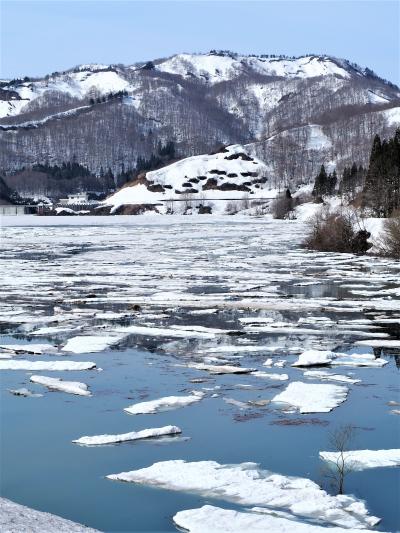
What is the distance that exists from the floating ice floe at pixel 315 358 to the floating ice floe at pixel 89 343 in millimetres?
3712

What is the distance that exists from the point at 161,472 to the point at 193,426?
6.22 ft

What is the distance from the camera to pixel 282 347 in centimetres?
1584

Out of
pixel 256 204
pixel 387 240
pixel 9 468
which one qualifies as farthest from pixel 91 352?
pixel 256 204

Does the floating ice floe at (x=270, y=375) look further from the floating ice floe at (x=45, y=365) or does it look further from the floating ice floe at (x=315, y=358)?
the floating ice floe at (x=45, y=365)

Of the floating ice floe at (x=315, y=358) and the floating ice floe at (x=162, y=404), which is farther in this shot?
the floating ice floe at (x=315, y=358)

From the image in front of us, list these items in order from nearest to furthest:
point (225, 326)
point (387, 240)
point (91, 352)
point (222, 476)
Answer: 1. point (222, 476)
2. point (91, 352)
3. point (225, 326)
4. point (387, 240)

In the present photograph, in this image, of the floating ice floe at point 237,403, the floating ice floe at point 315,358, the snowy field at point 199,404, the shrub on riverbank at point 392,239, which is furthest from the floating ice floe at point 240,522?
the shrub on riverbank at point 392,239

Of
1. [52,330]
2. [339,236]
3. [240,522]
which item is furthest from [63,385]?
[339,236]

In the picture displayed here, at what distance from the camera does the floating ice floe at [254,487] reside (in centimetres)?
769

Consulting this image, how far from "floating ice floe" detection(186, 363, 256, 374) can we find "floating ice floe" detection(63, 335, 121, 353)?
2279 mm

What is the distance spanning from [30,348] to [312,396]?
5.90 m

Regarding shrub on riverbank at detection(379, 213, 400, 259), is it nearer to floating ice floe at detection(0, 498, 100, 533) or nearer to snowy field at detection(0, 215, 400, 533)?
snowy field at detection(0, 215, 400, 533)

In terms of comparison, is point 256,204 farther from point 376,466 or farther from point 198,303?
point 376,466

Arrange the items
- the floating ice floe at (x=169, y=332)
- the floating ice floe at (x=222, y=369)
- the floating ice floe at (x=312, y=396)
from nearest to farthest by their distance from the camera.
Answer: the floating ice floe at (x=312, y=396), the floating ice floe at (x=222, y=369), the floating ice floe at (x=169, y=332)
